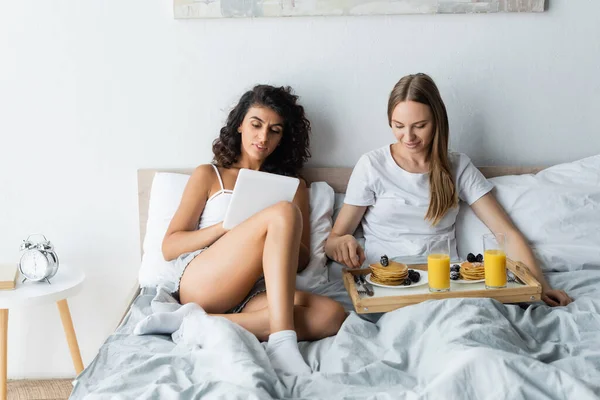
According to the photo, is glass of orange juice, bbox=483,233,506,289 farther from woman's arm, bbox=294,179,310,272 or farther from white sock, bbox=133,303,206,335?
white sock, bbox=133,303,206,335

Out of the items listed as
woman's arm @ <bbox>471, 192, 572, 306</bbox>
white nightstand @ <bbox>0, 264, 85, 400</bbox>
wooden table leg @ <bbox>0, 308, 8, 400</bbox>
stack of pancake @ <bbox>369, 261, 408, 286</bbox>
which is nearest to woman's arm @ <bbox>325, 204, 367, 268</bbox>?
stack of pancake @ <bbox>369, 261, 408, 286</bbox>

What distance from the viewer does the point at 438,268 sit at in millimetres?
1878

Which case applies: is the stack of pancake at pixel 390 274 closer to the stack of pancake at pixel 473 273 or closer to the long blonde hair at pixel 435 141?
the stack of pancake at pixel 473 273

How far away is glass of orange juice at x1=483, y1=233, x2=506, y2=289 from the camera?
74.5 inches

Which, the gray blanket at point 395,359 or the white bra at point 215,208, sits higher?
the white bra at point 215,208

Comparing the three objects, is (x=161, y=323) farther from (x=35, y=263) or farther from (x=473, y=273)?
(x=473, y=273)

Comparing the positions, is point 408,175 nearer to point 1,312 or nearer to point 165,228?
point 165,228

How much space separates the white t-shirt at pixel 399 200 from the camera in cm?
228

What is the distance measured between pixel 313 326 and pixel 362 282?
0.68ft

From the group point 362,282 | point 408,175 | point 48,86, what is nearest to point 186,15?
point 48,86

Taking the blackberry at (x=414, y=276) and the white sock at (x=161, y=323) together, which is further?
the blackberry at (x=414, y=276)

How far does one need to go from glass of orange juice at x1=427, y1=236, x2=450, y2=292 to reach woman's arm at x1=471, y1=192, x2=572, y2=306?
0.34 meters

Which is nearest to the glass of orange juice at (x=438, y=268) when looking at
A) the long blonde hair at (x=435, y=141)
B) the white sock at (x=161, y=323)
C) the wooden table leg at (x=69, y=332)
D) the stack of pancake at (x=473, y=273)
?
the stack of pancake at (x=473, y=273)

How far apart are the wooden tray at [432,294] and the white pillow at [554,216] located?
36cm
